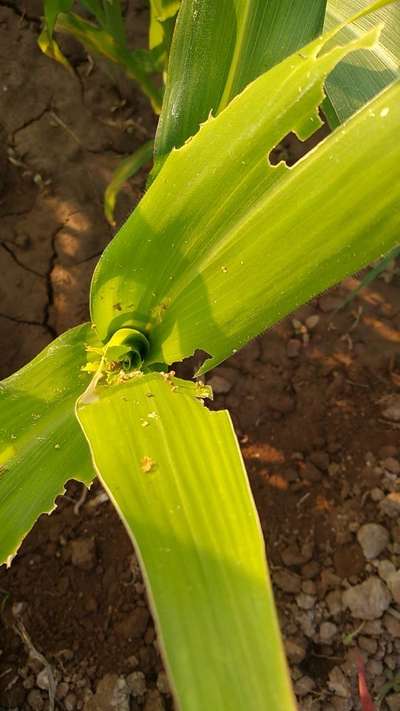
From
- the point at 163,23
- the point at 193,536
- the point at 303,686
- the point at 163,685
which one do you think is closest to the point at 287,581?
the point at 303,686

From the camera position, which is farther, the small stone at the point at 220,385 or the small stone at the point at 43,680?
the small stone at the point at 220,385

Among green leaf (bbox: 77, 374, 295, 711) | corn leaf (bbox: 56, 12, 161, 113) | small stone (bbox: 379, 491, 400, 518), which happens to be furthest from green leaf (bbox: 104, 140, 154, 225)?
small stone (bbox: 379, 491, 400, 518)

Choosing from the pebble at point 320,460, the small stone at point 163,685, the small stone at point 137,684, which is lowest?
the pebble at point 320,460

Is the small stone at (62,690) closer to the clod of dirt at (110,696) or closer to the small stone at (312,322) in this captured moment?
the clod of dirt at (110,696)

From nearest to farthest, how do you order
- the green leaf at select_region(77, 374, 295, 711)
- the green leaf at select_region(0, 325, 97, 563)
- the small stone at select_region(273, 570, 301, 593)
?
the green leaf at select_region(77, 374, 295, 711), the green leaf at select_region(0, 325, 97, 563), the small stone at select_region(273, 570, 301, 593)

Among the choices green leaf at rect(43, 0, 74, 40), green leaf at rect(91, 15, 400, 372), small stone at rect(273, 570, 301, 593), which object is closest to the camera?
green leaf at rect(91, 15, 400, 372)

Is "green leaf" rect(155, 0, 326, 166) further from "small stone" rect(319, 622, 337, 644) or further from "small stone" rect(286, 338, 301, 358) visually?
"small stone" rect(319, 622, 337, 644)

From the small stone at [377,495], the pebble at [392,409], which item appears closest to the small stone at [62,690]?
the small stone at [377,495]

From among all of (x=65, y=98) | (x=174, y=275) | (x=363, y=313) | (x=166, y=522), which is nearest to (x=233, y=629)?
(x=166, y=522)
